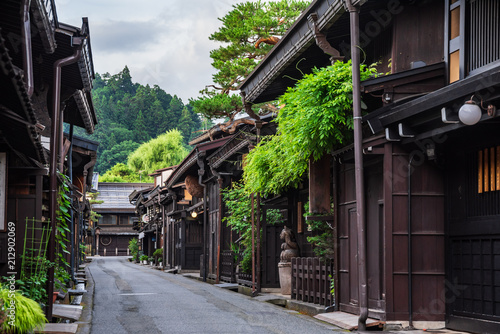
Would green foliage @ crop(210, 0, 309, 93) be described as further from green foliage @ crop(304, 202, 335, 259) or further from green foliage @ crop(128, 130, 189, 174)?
green foliage @ crop(128, 130, 189, 174)

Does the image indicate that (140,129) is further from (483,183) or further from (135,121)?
(483,183)

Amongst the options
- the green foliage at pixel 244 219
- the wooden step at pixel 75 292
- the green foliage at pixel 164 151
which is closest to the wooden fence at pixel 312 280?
the green foliage at pixel 244 219

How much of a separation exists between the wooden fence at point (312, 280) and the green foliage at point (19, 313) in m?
8.39

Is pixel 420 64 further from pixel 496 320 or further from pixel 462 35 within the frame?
pixel 496 320

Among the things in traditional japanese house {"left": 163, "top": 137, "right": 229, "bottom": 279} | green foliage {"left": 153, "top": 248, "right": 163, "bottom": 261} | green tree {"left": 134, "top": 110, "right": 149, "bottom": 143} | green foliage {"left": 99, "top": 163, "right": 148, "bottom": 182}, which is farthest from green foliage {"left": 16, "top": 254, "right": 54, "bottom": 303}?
green tree {"left": 134, "top": 110, "right": 149, "bottom": 143}

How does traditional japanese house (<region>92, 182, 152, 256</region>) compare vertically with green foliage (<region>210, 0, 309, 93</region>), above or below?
below

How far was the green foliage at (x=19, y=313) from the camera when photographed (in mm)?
9570

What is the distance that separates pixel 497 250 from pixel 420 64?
4.32 meters

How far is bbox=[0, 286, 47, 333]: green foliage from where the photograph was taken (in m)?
9.57

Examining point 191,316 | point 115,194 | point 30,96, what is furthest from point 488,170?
point 115,194

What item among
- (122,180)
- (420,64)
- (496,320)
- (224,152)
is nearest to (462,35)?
(420,64)

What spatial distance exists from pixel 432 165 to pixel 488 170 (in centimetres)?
154

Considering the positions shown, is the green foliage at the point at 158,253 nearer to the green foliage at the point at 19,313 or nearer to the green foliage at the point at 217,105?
the green foliage at the point at 217,105

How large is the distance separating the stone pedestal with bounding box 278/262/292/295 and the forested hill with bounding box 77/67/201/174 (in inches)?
3691
